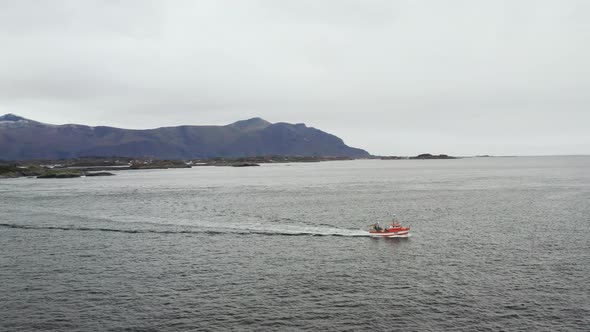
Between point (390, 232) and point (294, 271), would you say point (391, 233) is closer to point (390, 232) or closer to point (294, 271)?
point (390, 232)

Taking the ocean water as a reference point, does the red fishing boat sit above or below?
above

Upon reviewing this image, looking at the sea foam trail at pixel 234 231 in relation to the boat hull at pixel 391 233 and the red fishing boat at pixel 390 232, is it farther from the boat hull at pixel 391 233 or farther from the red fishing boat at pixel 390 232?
the boat hull at pixel 391 233

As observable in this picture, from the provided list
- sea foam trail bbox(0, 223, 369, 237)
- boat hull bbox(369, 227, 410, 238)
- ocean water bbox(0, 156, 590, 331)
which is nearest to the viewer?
ocean water bbox(0, 156, 590, 331)

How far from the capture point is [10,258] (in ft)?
197

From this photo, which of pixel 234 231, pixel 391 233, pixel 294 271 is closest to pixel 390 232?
A: pixel 391 233

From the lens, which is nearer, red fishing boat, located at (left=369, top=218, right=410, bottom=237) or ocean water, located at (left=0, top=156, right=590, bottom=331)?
ocean water, located at (left=0, top=156, right=590, bottom=331)

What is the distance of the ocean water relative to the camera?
38875 mm

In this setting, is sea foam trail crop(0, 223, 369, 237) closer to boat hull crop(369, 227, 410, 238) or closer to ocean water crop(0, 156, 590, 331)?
ocean water crop(0, 156, 590, 331)

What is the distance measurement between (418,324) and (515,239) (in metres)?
39.4

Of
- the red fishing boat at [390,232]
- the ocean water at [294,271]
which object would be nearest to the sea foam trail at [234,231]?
the ocean water at [294,271]

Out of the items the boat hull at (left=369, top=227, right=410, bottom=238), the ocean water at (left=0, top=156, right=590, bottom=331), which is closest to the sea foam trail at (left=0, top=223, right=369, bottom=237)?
the ocean water at (left=0, top=156, right=590, bottom=331)

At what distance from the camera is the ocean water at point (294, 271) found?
3888 cm

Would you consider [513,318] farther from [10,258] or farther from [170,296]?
[10,258]

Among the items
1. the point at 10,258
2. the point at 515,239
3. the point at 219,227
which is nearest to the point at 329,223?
the point at 219,227
